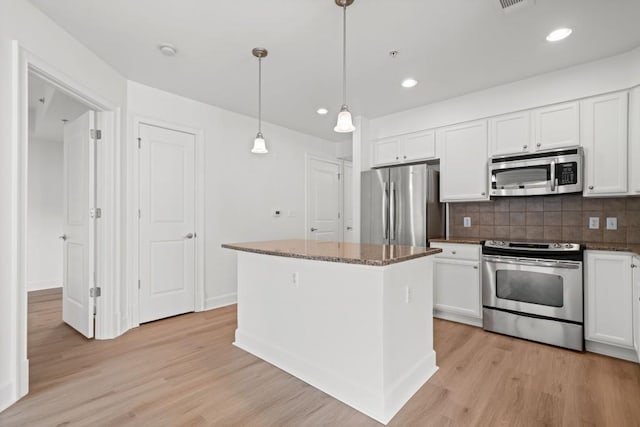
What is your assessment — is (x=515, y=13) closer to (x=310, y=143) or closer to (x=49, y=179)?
(x=310, y=143)

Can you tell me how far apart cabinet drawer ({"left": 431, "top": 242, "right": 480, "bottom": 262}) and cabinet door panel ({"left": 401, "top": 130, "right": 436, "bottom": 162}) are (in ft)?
3.63

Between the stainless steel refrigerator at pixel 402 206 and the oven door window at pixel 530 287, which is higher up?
the stainless steel refrigerator at pixel 402 206

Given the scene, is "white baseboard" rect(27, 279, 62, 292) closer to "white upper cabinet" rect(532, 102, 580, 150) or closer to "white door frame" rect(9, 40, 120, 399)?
"white door frame" rect(9, 40, 120, 399)

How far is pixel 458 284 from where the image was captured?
3.28m

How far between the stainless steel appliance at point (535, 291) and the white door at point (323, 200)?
8.79ft

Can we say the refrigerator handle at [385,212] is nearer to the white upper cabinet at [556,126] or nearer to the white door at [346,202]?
the white upper cabinet at [556,126]

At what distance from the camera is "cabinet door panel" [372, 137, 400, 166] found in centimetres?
404

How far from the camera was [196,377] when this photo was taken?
219 centimetres

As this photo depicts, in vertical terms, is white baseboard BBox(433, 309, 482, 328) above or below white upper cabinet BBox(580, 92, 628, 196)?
below

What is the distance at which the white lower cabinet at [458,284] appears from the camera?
3166 mm

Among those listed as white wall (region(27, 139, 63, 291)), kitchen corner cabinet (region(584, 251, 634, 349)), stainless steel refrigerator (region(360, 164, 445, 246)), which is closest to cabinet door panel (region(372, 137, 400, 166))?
stainless steel refrigerator (region(360, 164, 445, 246))

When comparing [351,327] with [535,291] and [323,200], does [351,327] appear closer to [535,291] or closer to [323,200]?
[535,291]

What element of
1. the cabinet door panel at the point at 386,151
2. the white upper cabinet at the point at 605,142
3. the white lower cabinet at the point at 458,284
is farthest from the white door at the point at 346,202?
the white upper cabinet at the point at 605,142

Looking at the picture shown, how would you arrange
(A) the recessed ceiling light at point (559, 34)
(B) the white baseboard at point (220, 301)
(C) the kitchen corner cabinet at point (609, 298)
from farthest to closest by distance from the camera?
(B) the white baseboard at point (220, 301) → (C) the kitchen corner cabinet at point (609, 298) → (A) the recessed ceiling light at point (559, 34)
